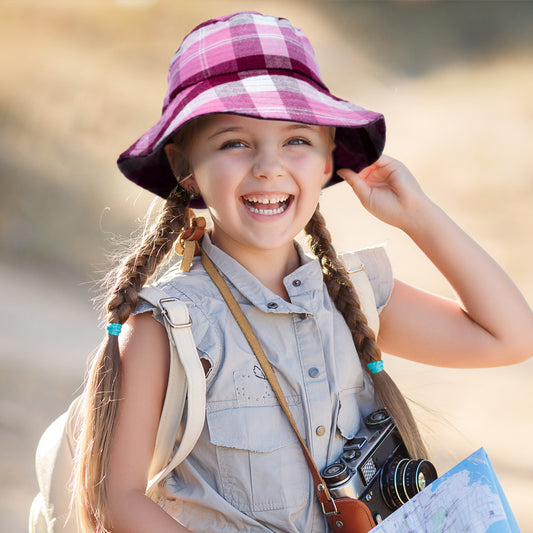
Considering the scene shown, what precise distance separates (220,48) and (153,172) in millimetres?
295

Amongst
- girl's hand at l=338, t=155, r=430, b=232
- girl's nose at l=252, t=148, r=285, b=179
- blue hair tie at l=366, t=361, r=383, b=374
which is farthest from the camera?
girl's hand at l=338, t=155, r=430, b=232

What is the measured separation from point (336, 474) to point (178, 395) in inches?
11.8

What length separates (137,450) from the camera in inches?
53.0

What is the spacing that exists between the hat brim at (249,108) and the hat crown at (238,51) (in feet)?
0.05

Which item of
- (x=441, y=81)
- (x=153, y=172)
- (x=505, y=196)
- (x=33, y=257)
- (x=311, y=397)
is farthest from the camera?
(x=441, y=81)

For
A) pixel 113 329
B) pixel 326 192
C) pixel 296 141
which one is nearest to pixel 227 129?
pixel 296 141

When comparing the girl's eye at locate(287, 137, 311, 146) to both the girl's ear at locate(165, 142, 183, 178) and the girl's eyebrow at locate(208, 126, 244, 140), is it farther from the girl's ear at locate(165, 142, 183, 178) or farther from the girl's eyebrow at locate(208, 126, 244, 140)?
the girl's ear at locate(165, 142, 183, 178)

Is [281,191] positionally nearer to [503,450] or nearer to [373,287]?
[373,287]

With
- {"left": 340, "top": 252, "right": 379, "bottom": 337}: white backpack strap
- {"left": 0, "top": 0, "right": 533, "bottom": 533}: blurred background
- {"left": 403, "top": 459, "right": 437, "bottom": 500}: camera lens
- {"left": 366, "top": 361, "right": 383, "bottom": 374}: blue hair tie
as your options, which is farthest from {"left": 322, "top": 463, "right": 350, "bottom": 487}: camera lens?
{"left": 0, "top": 0, "right": 533, "bottom": 533}: blurred background

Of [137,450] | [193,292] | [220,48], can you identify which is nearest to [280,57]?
[220,48]

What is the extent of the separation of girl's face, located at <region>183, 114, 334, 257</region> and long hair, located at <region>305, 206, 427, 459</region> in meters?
0.16

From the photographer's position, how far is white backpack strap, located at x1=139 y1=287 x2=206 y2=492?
135 centimetres

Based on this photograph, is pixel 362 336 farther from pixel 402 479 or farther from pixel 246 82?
pixel 246 82

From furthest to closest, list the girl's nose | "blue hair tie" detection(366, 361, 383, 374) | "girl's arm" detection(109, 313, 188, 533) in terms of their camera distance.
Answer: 1. "blue hair tie" detection(366, 361, 383, 374)
2. the girl's nose
3. "girl's arm" detection(109, 313, 188, 533)
